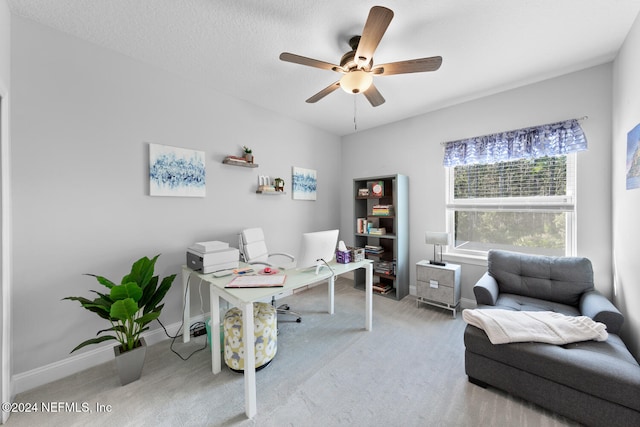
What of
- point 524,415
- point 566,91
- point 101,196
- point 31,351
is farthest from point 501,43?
point 31,351

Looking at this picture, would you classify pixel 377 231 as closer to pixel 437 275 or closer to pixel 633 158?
pixel 437 275

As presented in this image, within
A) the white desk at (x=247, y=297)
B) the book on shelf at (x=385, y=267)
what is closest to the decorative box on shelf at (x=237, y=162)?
the white desk at (x=247, y=297)

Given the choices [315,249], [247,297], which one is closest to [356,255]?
[315,249]

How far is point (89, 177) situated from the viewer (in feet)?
6.30

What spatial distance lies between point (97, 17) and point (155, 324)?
257 cm

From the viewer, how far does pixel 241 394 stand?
162 centimetres

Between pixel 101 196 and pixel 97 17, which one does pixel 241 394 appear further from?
pixel 97 17

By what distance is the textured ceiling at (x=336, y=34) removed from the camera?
1.56m

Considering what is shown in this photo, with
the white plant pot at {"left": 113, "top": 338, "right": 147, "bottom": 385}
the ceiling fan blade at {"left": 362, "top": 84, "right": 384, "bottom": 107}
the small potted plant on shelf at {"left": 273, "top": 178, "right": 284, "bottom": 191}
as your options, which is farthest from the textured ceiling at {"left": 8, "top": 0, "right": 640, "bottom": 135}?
the white plant pot at {"left": 113, "top": 338, "right": 147, "bottom": 385}

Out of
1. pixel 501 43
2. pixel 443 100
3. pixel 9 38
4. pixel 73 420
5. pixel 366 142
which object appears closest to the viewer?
pixel 73 420

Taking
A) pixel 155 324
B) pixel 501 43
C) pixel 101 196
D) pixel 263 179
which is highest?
pixel 501 43

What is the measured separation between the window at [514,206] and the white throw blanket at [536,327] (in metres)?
1.18

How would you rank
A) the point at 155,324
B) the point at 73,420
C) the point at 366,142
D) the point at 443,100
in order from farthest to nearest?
the point at 366,142 → the point at 443,100 → the point at 155,324 → the point at 73,420

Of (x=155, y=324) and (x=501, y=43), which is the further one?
(x=155, y=324)
